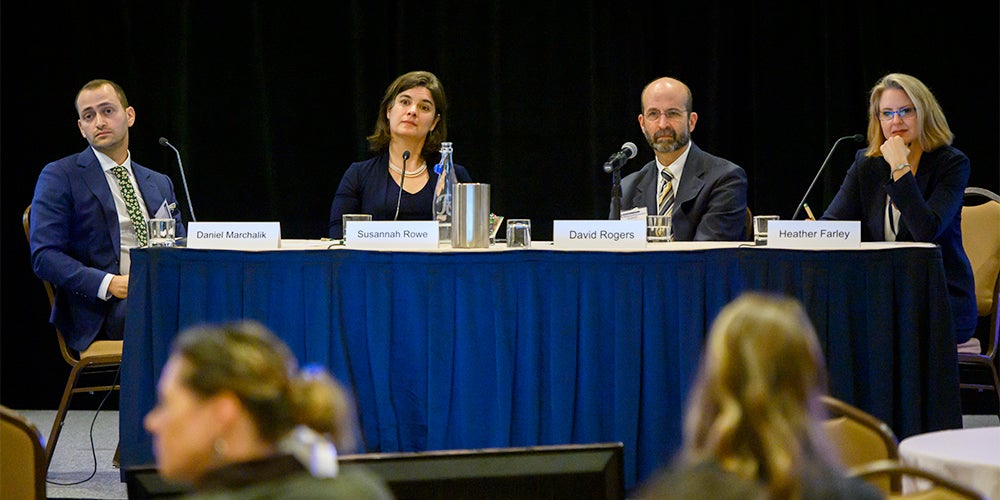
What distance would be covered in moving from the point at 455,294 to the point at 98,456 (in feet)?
6.79

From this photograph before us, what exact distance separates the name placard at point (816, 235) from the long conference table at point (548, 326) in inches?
4.0

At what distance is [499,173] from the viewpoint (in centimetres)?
529

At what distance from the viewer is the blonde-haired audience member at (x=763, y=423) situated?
1249mm

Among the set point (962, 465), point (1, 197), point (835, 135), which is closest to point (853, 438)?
point (962, 465)

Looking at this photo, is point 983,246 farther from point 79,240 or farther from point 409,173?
point 79,240

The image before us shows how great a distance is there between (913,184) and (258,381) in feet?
9.79

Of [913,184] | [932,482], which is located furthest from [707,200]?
[932,482]

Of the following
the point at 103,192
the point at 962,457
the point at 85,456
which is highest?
the point at 103,192

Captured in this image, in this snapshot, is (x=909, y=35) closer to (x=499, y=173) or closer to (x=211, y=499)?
(x=499, y=173)

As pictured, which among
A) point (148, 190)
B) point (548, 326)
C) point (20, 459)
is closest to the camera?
point (20, 459)

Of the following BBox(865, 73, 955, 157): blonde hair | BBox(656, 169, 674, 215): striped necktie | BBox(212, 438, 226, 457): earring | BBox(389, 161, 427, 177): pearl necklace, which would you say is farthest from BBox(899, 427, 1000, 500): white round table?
BBox(389, 161, 427, 177): pearl necklace

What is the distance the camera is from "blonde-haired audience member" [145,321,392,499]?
129 cm

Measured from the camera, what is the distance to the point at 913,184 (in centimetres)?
373

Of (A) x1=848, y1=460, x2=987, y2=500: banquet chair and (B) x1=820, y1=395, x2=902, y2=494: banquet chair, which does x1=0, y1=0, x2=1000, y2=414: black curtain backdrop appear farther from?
(A) x1=848, y1=460, x2=987, y2=500: banquet chair
